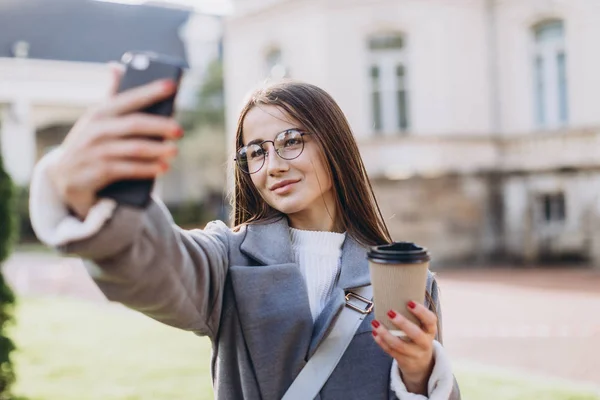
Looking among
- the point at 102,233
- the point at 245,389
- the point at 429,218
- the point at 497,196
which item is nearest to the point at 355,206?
the point at 245,389

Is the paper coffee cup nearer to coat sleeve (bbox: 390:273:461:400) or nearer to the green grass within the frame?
coat sleeve (bbox: 390:273:461:400)

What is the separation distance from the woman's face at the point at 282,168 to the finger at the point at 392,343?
1.59 ft

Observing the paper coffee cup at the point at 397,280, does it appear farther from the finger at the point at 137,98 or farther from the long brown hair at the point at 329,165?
the finger at the point at 137,98

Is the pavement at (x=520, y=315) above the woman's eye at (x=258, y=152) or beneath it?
beneath

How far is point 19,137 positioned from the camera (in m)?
23.6

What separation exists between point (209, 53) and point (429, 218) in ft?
53.5

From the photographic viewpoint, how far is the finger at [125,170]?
1040 millimetres

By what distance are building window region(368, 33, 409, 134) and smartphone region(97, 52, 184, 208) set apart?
12.5 meters

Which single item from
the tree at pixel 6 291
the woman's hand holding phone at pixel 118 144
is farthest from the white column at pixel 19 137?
the woman's hand holding phone at pixel 118 144

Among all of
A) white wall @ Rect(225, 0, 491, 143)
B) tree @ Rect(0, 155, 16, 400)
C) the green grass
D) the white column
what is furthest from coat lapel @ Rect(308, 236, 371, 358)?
the white column

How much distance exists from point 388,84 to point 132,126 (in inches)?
500

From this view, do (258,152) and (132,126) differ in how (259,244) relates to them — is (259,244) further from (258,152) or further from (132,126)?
(132,126)

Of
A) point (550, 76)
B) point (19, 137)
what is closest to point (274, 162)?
point (550, 76)

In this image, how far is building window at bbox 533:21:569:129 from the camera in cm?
1249
